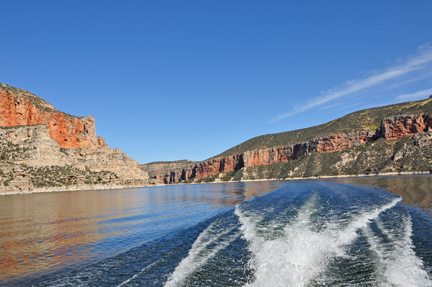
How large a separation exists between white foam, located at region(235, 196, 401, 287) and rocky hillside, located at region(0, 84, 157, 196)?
239 feet

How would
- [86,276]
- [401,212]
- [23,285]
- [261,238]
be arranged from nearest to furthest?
[23,285]
[86,276]
[261,238]
[401,212]

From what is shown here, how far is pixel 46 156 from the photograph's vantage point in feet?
252

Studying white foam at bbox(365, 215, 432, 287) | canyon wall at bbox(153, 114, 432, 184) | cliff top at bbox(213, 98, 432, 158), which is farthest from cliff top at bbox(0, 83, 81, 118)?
cliff top at bbox(213, 98, 432, 158)

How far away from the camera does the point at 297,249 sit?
949 cm

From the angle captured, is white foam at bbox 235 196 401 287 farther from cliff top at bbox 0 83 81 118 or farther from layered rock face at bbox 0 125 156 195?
cliff top at bbox 0 83 81 118

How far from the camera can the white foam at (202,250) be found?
7672 millimetres

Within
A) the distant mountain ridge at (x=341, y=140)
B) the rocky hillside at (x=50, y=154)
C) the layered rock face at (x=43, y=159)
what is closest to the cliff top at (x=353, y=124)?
the distant mountain ridge at (x=341, y=140)

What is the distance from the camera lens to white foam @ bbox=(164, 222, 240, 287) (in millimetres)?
7672

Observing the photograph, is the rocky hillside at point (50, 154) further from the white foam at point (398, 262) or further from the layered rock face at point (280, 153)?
the white foam at point (398, 262)

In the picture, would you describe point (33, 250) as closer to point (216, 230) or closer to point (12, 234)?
point (12, 234)

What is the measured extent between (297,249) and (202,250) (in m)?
3.70

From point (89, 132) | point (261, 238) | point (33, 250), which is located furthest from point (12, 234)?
point (89, 132)

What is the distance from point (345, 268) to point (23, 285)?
9309mm

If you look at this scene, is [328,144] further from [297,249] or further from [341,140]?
[297,249]
